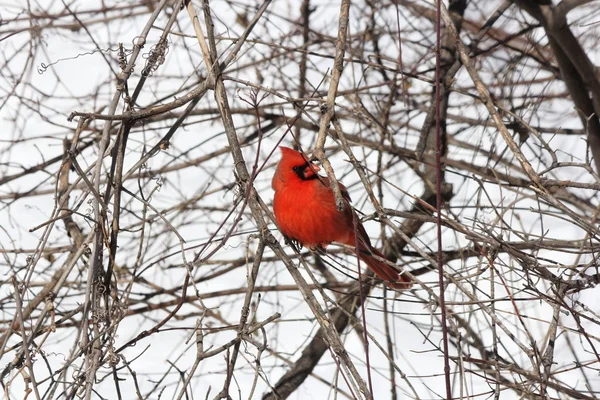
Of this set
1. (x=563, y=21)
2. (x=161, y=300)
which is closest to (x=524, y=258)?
(x=563, y=21)

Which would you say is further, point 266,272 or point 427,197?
point 266,272

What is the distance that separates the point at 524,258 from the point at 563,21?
1620 millimetres

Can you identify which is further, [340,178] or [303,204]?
[340,178]

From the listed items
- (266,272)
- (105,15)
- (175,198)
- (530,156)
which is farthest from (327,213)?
(105,15)

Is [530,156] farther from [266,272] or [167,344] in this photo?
[167,344]

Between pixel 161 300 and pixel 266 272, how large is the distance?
57cm

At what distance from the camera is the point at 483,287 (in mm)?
3709

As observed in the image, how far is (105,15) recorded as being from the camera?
14.3 feet

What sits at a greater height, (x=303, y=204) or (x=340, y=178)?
(x=340, y=178)

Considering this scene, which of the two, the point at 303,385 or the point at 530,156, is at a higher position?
the point at 530,156

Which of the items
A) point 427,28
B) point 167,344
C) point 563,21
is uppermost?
point 427,28

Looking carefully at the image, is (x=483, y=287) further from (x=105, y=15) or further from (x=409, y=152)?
(x=105, y=15)

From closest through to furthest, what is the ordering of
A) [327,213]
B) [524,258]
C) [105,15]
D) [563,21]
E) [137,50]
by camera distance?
[524,258]
[137,50]
[327,213]
[563,21]
[105,15]

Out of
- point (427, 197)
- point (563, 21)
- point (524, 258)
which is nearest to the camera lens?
point (524, 258)
